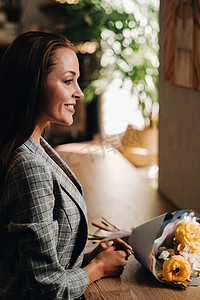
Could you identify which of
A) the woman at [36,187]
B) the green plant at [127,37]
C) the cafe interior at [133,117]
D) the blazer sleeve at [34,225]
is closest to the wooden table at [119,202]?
the cafe interior at [133,117]

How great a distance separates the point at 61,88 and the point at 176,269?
589 millimetres

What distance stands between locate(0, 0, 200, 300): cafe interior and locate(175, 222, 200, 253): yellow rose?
0.12 metres

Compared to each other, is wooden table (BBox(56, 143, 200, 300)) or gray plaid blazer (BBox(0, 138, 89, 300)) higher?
gray plaid blazer (BBox(0, 138, 89, 300))

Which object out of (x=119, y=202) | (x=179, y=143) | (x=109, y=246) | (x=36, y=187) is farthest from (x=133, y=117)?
(x=36, y=187)

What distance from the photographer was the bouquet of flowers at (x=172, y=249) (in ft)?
3.85

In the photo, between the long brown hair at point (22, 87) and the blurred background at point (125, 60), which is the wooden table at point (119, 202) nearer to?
the long brown hair at point (22, 87)

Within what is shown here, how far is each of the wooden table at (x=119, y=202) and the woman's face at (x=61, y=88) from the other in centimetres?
50

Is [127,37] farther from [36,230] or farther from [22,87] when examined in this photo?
[36,230]

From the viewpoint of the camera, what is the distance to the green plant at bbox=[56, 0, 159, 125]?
4438 millimetres

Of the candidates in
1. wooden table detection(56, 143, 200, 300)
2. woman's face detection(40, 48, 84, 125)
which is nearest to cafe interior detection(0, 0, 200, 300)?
wooden table detection(56, 143, 200, 300)

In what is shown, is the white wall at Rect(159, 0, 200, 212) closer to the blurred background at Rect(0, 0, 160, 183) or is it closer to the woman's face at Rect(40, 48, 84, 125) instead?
the woman's face at Rect(40, 48, 84, 125)

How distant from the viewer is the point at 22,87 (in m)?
1.09

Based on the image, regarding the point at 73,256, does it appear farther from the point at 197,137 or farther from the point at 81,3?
the point at 81,3

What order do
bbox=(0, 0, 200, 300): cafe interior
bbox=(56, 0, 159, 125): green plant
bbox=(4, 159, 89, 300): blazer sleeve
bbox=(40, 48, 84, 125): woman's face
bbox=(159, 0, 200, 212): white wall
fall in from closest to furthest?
bbox=(4, 159, 89, 300): blazer sleeve → bbox=(40, 48, 84, 125): woman's face → bbox=(0, 0, 200, 300): cafe interior → bbox=(159, 0, 200, 212): white wall → bbox=(56, 0, 159, 125): green plant
